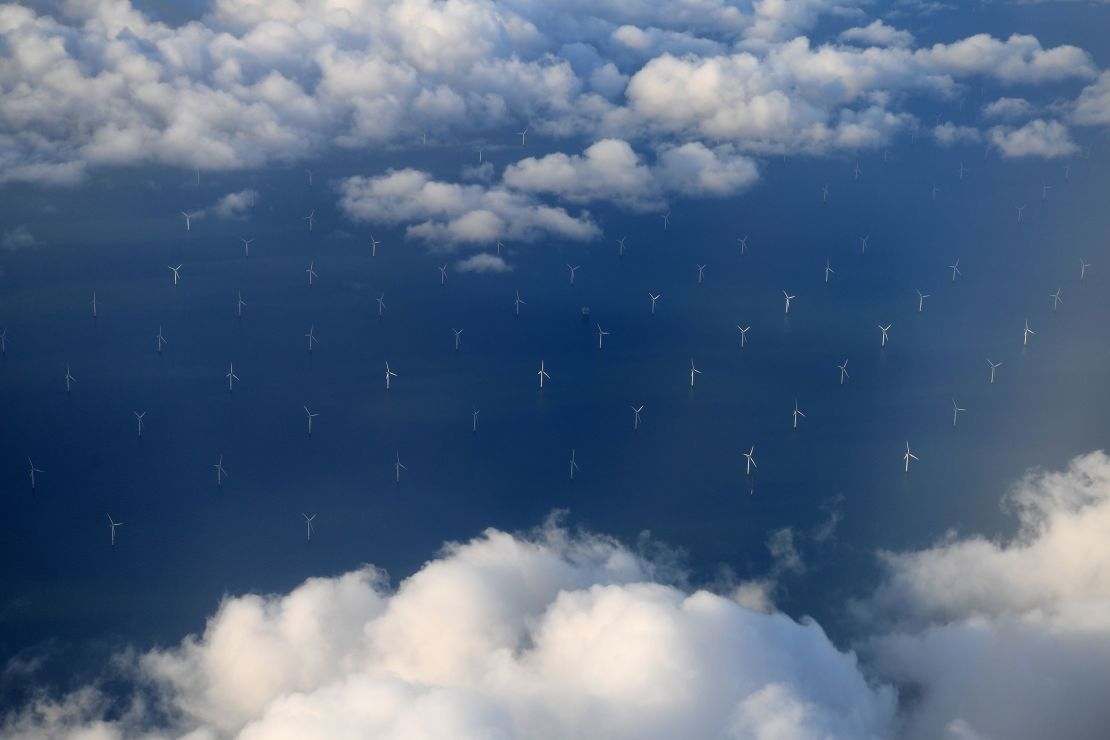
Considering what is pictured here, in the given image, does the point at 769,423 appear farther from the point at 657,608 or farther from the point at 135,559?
the point at 135,559

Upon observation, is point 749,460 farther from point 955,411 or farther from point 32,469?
point 32,469

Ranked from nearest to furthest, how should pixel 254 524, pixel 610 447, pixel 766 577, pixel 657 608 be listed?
1. pixel 657 608
2. pixel 766 577
3. pixel 254 524
4. pixel 610 447

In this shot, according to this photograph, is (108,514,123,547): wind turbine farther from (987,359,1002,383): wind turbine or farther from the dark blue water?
(987,359,1002,383): wind turbine

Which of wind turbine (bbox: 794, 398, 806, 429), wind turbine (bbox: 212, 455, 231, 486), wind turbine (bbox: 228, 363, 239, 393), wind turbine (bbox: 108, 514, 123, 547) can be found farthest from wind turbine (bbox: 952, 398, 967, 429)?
wind turbine (bbox: 108, 514, 123, 547)

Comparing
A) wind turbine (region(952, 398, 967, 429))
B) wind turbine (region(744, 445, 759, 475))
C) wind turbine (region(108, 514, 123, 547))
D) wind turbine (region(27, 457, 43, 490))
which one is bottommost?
wind turbine (region(108, 514, 123, 547))

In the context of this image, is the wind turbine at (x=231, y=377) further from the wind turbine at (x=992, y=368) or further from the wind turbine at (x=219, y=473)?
the wind turbine at (x=992, y=368)

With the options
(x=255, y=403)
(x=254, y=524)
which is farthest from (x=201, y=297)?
(x=254, y=524)

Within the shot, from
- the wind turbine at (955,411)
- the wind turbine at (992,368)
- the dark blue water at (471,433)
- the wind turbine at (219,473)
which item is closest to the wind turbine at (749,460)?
the dark blue water at (471,433)

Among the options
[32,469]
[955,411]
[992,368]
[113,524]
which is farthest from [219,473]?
[992,368]
